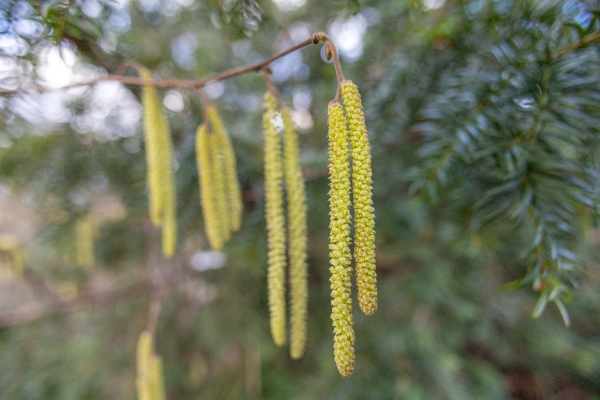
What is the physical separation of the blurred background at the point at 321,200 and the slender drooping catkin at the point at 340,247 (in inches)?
11.0

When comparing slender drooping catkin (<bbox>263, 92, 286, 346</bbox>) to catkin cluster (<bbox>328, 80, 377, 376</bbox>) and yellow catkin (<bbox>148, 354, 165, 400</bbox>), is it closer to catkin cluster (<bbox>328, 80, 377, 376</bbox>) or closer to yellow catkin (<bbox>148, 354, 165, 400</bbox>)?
catkin cluster (<bbox>328, 80, 377, 376</bbox>)

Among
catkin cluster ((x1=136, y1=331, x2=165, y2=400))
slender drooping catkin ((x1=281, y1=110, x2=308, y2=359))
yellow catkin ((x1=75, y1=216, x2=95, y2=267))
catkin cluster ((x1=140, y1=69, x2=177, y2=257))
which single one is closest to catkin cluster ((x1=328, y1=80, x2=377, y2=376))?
slender drooping catkin ((x1=281, y1=110, x2=308, y2=359))

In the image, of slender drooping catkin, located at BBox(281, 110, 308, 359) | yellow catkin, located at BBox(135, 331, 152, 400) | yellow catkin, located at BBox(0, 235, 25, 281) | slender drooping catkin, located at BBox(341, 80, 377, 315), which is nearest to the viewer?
slender drooping catkin, located at BBox(341, 80, 377, 315)

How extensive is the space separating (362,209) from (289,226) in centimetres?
15

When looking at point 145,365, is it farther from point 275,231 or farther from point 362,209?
point 362,209

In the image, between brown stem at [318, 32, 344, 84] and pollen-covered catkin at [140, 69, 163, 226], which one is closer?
brown stem at [318, 32, 344, 84]

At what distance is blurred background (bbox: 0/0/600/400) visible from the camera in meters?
0.51

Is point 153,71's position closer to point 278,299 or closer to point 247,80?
point 247,80

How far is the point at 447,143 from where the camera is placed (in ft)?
1.84

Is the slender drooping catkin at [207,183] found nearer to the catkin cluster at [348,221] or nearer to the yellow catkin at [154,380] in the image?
the catkin cluster at [348,221]

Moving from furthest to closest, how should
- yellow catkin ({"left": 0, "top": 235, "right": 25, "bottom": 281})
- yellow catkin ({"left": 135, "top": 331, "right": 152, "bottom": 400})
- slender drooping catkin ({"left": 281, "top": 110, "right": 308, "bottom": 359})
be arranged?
1. yellow catkin ({"left": 0, "top": 235, "right": 25, "bottom": 281})
2. yellow catkin ({"left": 135, "top": 331, "right": 152, "bottom": 400})
3. slender drooping catkin ({"left": 281, "top": 110, "right": 308, "bottom": 359})

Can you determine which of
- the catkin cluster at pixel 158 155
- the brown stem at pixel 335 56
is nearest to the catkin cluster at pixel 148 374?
the catkin cluster at pixel 158 155

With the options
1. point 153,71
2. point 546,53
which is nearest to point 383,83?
point 546,53

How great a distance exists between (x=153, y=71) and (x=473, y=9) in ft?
2.76
